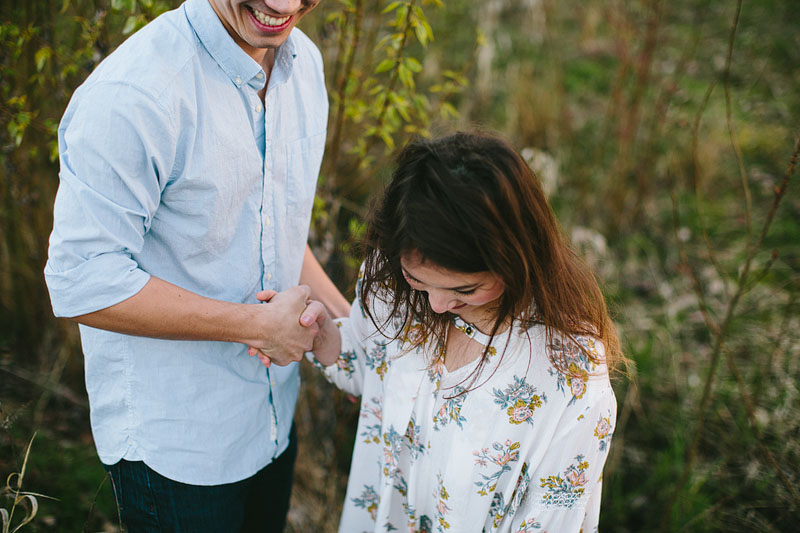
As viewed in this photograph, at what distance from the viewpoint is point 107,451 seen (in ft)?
4.76

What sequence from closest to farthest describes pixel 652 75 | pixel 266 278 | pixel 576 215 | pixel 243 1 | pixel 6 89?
pixel 243 1 < pixel 266 278 < pixel 6 89 < pixel 576 215 < pixel 652 75

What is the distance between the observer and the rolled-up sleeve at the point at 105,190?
1104mm

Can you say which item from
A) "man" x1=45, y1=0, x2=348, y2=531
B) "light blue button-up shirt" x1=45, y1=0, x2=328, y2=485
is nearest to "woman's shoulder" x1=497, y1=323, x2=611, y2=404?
"man" x1=45, y1=0, x2=348, y2=531

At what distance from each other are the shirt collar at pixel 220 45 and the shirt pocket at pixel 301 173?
22 cm

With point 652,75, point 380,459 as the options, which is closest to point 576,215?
point 652,75

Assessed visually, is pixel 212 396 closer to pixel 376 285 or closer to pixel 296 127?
pixel 376 285

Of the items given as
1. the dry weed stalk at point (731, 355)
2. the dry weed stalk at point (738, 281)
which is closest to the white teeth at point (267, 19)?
the dry weed stalk at point (738, 281)

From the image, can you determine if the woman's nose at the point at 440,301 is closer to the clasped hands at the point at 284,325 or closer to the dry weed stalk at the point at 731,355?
the clasped hands at the point at 284,325

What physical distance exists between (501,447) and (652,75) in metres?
5.03

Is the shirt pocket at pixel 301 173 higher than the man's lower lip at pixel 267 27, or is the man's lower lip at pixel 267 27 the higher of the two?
the man's lower lip at pixel 267 27

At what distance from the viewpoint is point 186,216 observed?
130 cm

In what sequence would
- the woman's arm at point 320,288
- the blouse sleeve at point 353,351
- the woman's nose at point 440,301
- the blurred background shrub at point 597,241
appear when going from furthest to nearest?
1. the blurred background shrub at point 597,241
2. the woman's arm at point 320,288
3. the blouse sleeve at point 353,351
4. the woman's nose at point 440,301

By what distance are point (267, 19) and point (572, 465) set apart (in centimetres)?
121

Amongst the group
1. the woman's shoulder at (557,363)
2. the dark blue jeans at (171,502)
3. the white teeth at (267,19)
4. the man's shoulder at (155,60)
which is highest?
the white teeth at (267,19)
